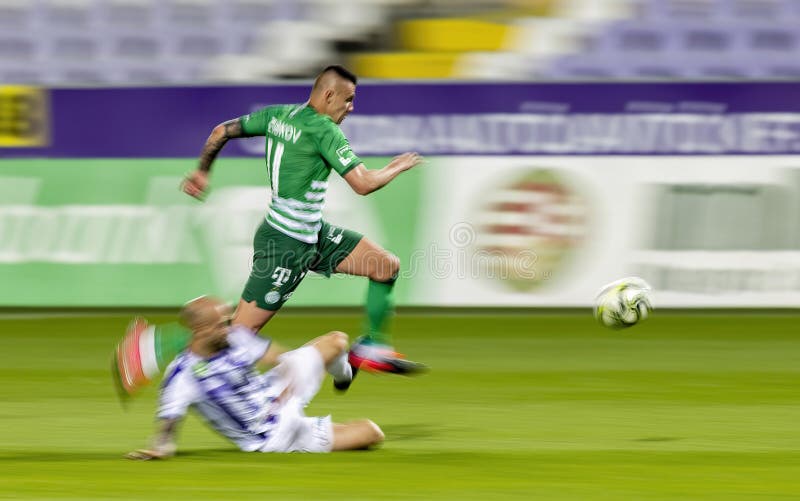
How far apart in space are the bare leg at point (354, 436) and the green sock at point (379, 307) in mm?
1332

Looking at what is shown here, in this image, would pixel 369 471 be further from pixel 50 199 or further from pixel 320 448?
pixel 50 199

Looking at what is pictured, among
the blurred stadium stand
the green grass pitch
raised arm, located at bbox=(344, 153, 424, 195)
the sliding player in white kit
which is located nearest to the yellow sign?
the green grass pitch

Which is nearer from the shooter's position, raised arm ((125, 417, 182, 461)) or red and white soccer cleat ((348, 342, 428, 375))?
raised arm ((125, 417, 182, 461))

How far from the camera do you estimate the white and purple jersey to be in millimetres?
6559

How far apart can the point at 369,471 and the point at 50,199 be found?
328 inches

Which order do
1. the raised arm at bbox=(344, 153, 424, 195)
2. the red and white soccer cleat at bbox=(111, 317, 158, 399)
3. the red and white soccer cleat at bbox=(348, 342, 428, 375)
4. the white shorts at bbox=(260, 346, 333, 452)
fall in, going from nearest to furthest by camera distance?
the red and white soccer cleat at bbox=(111, 317, 158, 399) < the white shorts at bbox=(260, 346, 333, 452) < the raised arm at bbox=(344, 153, 424, 195) < the red and white soccer cleat at bbox=(348, 342, 428, 375)

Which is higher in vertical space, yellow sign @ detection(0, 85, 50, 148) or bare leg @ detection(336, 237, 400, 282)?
yellow sign @ detection(0, 85, 50, 148)

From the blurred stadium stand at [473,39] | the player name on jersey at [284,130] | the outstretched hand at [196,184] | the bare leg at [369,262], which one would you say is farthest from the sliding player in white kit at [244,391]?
the blurred stadium stand at [473,39]

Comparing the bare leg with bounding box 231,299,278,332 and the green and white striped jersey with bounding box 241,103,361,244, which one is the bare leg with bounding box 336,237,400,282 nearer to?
the green and white striped jersey with bounding box 241,103,361,244

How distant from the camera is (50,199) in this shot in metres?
13.9

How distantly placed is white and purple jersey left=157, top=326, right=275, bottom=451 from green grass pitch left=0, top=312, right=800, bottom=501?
165 mm

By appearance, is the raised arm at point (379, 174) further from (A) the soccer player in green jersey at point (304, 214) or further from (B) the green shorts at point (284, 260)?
(B) the green shorts at point (284, 260)

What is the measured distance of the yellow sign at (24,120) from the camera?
1397cm

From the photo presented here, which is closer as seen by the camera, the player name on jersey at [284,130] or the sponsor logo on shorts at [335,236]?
the player name on jersey at [284,130]
